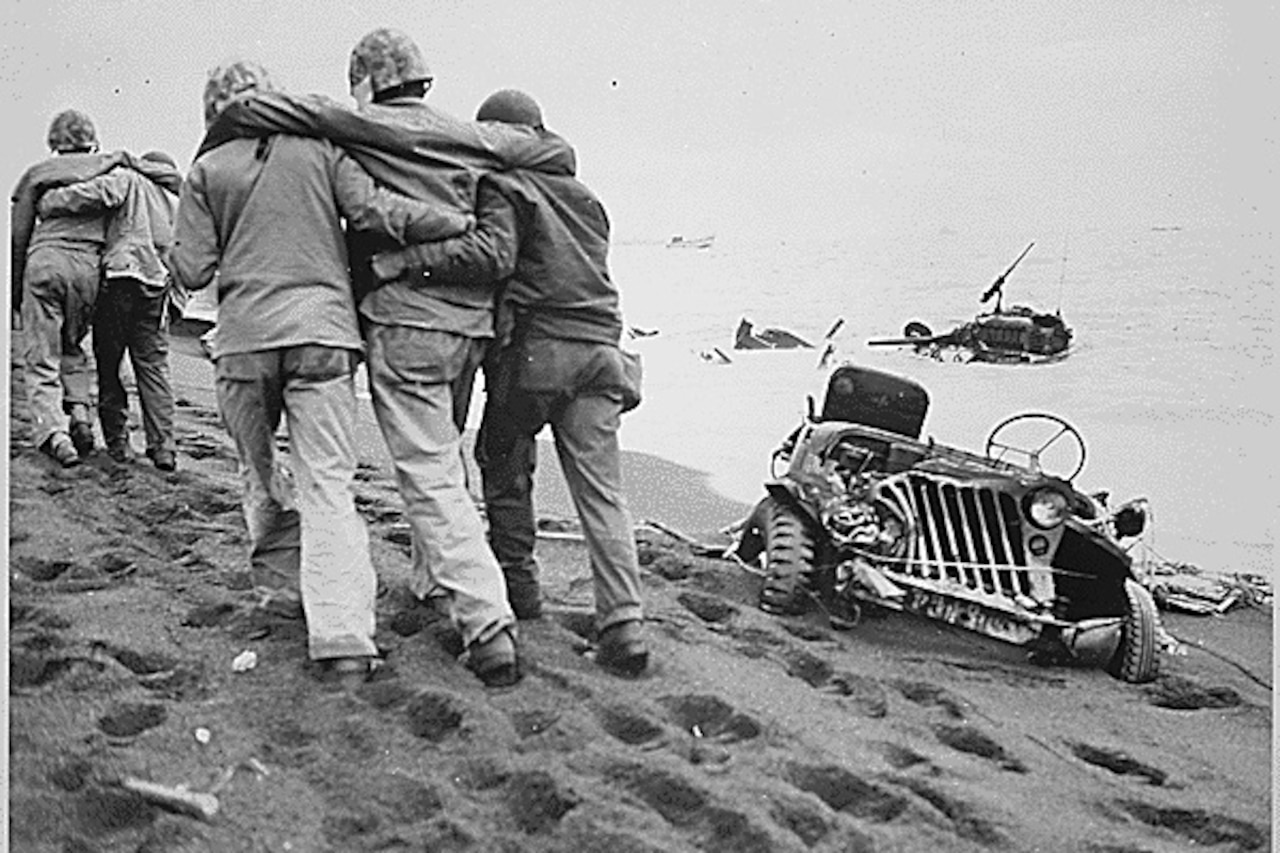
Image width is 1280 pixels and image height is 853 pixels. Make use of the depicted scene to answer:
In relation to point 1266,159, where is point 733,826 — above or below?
below

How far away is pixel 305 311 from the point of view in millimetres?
1998

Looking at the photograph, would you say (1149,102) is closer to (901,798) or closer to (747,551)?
(747,551)

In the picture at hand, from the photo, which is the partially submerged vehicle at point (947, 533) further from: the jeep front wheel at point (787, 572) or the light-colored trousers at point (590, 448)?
the light-colored trousers at point (590, 448)

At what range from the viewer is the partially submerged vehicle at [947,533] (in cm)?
220

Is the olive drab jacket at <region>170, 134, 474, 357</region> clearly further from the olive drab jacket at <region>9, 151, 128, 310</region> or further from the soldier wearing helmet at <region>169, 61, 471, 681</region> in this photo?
the olive drab jacket at <region>9, 151, 128, 310</region>

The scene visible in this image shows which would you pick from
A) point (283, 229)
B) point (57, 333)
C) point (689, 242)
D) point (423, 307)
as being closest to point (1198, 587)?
point (689, 242)

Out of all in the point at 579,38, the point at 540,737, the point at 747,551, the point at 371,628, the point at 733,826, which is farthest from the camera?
the point at 747,551

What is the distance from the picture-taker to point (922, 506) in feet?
7.70

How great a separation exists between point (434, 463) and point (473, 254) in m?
0.31

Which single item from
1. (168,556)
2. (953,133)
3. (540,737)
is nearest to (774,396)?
(953,133)

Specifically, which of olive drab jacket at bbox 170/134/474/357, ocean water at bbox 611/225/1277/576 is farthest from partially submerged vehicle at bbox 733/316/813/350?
olive drab jacket at bbox 170/134/474/357

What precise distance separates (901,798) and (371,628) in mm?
789

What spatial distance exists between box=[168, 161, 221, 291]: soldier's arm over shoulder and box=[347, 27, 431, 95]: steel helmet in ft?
0.92

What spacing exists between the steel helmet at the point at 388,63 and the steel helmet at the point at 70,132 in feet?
1.73
